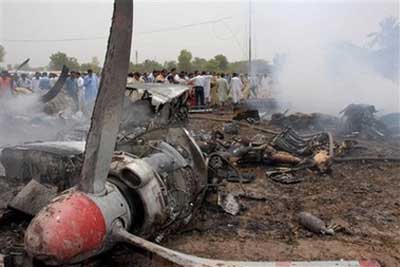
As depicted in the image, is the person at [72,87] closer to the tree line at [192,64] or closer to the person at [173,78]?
the person at [173,78]

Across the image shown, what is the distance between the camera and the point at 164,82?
19891mm

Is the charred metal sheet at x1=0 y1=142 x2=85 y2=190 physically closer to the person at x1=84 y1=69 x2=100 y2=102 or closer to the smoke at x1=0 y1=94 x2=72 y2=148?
the smoke at x1=0 y1=94 x2=72 y2=148

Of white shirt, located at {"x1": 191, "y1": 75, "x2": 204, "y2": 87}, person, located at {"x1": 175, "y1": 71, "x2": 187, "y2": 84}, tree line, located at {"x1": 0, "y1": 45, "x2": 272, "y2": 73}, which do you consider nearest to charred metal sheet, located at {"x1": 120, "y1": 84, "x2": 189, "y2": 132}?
person, located at {"x1": 175, "y1": 71, "x2": 187, "y2": 84}

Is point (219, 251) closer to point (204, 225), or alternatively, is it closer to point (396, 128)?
point (204, 225)

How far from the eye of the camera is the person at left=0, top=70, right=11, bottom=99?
16.6 metres

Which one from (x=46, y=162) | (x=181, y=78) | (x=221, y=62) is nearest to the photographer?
(x=46, y=162)

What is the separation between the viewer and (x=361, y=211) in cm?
727

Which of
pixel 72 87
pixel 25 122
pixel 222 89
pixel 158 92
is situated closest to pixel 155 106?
pixel 158 92

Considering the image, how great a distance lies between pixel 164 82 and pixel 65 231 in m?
16.8

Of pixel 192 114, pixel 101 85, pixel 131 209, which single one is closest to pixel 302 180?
pixel 131 209

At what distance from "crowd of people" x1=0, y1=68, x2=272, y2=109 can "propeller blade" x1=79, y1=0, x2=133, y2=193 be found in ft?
49.3

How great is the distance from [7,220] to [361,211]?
510 cm

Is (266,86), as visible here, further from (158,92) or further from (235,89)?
(158,92)

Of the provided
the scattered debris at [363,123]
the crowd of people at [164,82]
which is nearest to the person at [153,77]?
the crowd of people at [164,82]
